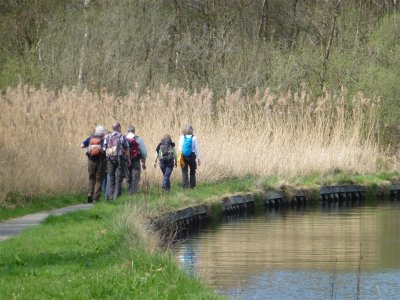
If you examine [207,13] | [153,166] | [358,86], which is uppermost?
[207,13]

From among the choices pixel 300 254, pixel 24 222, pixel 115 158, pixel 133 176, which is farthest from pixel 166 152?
pixel 24 222

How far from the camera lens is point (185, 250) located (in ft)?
82.0

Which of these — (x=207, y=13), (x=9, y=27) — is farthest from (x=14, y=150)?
(x=207, y=13)

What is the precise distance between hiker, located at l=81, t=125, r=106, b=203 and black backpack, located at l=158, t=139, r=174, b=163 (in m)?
2.97

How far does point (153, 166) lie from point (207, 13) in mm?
20376

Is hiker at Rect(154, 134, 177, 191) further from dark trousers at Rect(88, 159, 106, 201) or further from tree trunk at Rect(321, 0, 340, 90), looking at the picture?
tree trunk at Rect(321, 0, 340, 90)

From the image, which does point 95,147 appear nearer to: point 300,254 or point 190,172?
point 300,254

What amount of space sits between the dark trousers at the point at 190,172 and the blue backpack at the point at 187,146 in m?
0.11

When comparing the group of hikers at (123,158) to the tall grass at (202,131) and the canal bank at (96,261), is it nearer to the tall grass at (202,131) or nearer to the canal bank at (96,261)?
the tall grass at (202,131)

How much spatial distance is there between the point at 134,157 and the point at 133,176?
0.45m

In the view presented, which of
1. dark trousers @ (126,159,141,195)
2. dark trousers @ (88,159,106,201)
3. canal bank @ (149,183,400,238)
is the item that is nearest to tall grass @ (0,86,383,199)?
canal bank @ (149,183,400,238)

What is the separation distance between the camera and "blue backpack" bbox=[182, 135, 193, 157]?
99.4 feet

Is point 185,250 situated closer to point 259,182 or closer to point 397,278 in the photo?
point 397,278

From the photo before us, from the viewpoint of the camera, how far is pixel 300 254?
984 inches
